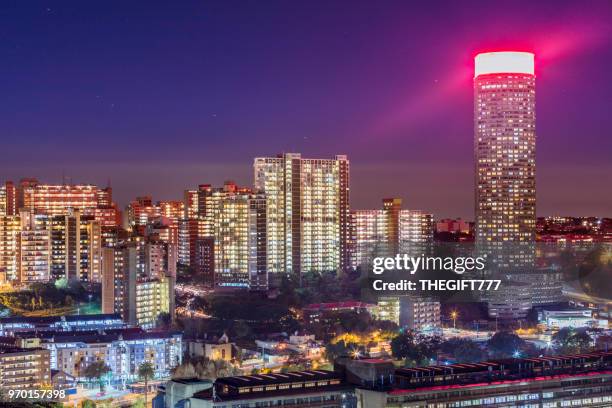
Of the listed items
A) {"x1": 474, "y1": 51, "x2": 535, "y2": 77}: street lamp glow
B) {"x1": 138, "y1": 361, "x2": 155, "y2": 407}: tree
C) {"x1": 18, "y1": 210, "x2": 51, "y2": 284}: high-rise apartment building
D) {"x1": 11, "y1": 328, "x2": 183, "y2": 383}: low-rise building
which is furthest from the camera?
{"x1": 474, "y1": 51, "x2": 535, "y2": 77}: street lamp glow

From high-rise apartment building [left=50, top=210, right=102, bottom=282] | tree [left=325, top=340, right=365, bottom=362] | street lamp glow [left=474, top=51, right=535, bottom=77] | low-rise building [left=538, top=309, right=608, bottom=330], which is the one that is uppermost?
street lamp glow [left=474, top=51, right=535, bottom=77]

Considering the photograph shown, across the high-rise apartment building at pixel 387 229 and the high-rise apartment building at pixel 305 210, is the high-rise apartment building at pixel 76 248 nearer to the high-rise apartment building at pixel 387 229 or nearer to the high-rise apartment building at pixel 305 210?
the high-rise apartment building at pixel 305 210

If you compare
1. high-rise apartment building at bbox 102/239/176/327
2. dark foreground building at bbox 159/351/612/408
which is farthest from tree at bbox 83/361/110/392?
dark foreground building at bbox 159/351/612/408

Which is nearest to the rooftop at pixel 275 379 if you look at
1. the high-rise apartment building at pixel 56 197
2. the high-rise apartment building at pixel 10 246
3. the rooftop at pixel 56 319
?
the rooftop at pixel 56 319

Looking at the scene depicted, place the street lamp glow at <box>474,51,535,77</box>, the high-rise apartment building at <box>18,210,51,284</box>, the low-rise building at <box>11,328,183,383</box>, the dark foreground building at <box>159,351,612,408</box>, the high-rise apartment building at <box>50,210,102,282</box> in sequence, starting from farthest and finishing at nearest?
the street lamp glow at <box>474,51,535,77</box> → the high-rise apartment building at <box>18,210,51,284</box> → the high-rise apartment building at <box>50,210,102,282</box> → the low-rise building at <box>11,328,183,383</box> → the dark foreground building at <box>159,351,612,408</box>

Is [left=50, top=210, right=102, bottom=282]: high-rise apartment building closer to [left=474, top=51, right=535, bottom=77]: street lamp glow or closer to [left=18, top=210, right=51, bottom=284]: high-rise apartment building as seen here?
[left=18, top=210, right=51, bottom=284]: high-rise apartment building
